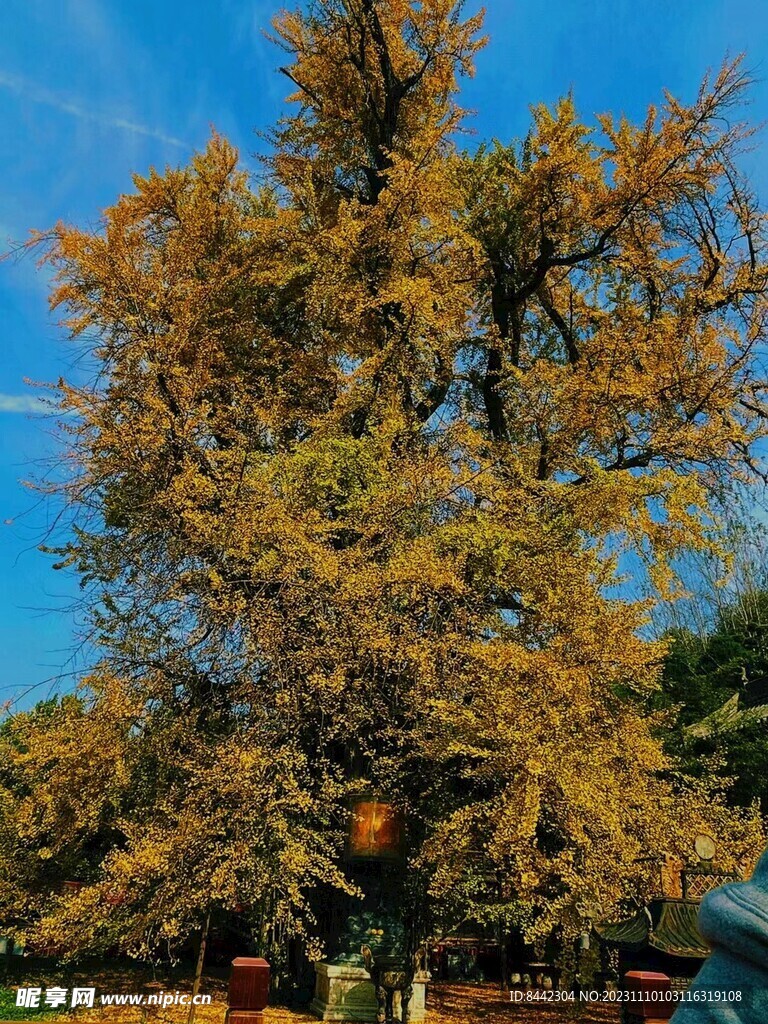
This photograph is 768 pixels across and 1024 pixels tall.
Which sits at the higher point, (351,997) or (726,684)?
(726,684)

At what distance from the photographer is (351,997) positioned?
7.92m

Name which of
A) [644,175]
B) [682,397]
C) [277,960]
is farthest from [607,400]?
[277,960]

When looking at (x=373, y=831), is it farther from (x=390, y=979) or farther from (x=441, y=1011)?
(x=441, y=1011)

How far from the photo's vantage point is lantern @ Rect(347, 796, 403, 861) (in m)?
7.05

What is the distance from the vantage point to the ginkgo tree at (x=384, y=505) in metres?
Answer: 6.65

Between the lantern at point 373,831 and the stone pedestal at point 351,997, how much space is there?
5.49ft

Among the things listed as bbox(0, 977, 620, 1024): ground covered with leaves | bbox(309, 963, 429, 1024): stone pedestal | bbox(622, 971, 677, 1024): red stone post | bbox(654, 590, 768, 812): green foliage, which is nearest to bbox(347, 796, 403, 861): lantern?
bbox(309, 963, 429, 1024): stone pedestal

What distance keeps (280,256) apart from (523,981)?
11092 millimetres

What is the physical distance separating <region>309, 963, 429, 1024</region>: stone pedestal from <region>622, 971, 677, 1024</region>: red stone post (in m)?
3.28

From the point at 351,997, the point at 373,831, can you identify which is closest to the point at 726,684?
the point at 351,997

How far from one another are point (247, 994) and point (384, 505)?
446 centimetres

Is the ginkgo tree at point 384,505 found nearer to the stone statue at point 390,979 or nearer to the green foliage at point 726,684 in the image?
the stone statue at point 390,979

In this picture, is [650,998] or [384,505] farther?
[384,505]

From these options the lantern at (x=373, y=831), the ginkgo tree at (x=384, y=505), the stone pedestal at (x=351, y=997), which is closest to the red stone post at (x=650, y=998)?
the ginkgo tree at (x=384, y=505)
